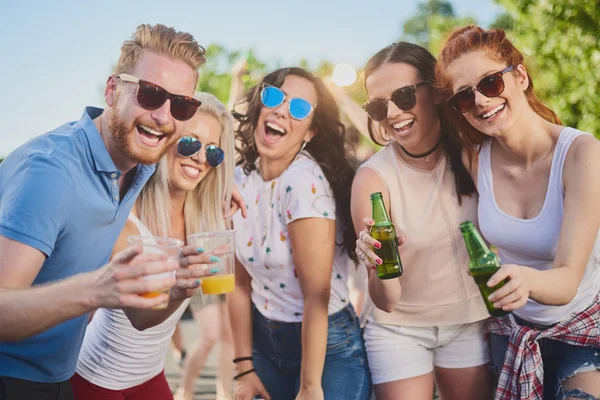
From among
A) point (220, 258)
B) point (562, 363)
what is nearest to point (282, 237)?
point (220, 258)

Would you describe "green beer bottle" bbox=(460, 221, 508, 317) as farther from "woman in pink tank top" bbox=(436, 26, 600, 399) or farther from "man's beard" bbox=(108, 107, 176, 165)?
"man's beard" bbox=(108, 107, 176, 165)

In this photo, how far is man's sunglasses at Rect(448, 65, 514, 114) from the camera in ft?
9.31

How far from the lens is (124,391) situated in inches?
126

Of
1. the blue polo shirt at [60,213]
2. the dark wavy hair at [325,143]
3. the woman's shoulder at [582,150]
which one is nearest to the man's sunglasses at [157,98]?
the blue polo shirt at [60,213]

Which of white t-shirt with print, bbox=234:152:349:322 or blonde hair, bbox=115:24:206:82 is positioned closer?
blonde hair, bbox=115:24:206:82

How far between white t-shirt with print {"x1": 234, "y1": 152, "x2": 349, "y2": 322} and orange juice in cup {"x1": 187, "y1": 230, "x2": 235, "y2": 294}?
79cm

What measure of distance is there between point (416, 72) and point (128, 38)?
1.59m

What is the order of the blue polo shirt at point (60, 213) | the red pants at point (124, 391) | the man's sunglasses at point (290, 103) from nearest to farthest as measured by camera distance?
1. the blue polo shirt at point (60, 213)
2. the red pants at point (124, 391)
3. the man's sunglasses at point (290, 103)

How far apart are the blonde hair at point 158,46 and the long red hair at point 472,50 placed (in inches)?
51.7

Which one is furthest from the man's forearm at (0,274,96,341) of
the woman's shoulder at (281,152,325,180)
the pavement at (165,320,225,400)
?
the pavement at (165,320,225,400)

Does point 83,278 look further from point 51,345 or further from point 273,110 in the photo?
point 273,110

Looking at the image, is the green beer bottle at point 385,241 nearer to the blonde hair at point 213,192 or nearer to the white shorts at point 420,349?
the white shorts at point 420,349

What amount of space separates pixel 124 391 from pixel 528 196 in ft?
7.86

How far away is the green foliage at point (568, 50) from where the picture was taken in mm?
7613
